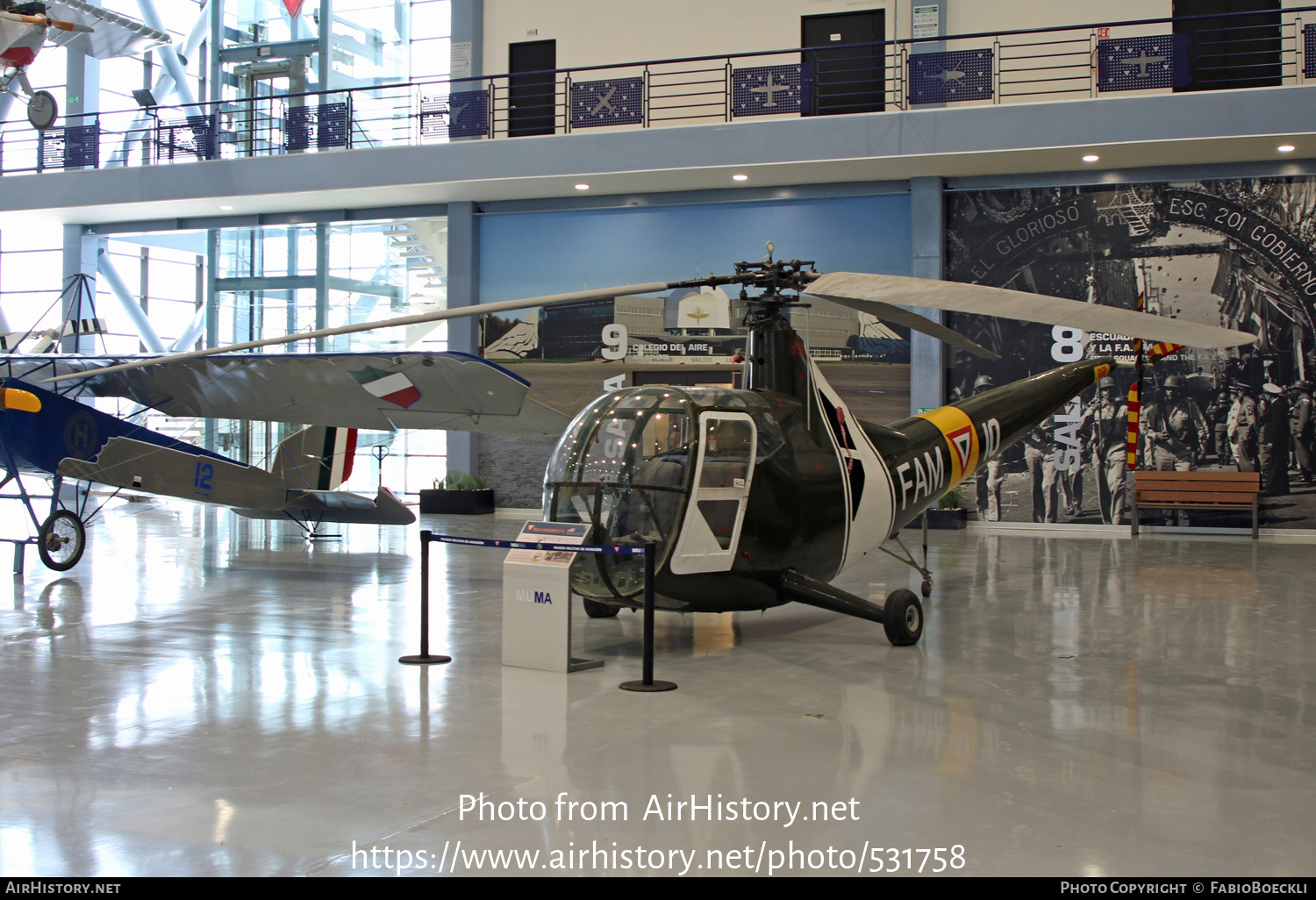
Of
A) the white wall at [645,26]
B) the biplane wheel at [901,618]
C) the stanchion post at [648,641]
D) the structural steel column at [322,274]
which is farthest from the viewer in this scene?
the structural steel column at [322,274]

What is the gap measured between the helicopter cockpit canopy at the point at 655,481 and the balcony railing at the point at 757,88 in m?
9.59

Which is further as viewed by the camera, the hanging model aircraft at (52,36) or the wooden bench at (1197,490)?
the hanging model aircraft at (52,36)

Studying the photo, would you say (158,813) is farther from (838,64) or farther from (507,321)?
(838,64)

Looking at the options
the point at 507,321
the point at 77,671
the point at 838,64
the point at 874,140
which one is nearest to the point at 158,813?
the point at 77,671

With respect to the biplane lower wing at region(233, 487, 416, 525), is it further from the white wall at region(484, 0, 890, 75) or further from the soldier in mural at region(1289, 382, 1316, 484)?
the soldier in mural at region(1289, 382, 1316, 484)

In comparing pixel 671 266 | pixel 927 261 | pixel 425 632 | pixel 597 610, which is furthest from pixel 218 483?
pixel 927 261

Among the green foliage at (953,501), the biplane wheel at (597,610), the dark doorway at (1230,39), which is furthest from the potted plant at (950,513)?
the biplane wheel at (597,610)

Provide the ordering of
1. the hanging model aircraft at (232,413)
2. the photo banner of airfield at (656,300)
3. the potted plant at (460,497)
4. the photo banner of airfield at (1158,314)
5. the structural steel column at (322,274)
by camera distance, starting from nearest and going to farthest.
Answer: the hanging model aircraft at (232,413) → the photo banner of airfield at (1158,314) → the photo banner of airfield at (656,300) → the potted plant at (460,497) → the structural steel column at (322,274)

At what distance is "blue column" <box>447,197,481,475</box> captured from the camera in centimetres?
1898

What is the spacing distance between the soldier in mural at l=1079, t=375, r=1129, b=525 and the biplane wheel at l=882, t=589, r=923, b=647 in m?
10.4

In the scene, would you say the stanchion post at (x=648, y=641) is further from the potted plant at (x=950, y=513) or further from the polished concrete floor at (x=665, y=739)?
the potted plant at (x=950, y=513)

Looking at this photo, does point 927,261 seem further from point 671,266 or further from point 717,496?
point 717,496

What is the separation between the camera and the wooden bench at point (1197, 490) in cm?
1530

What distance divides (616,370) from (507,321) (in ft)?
8.14
